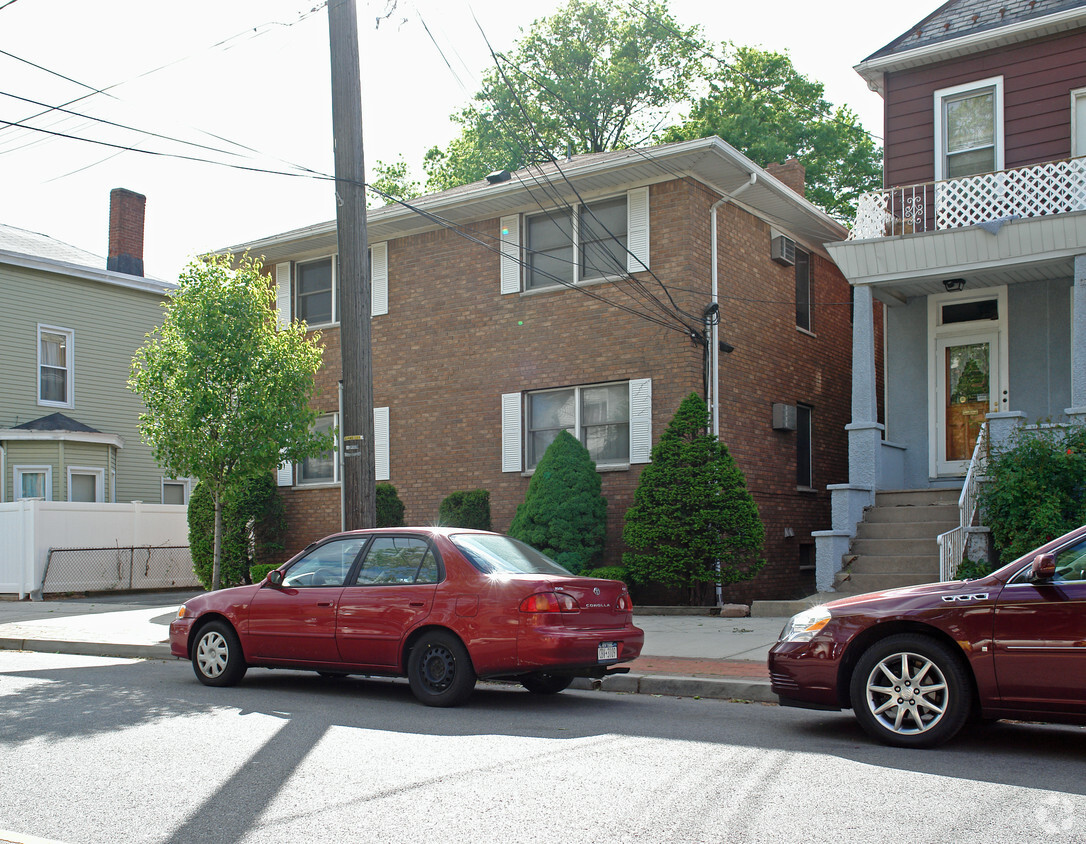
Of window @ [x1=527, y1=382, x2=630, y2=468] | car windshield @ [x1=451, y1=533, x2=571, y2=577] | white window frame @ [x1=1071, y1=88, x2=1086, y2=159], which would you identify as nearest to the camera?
car windshield @ [x1=451, y1=533, x2=571, y2=577]

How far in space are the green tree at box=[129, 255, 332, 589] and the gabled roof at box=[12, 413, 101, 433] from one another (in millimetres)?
10375

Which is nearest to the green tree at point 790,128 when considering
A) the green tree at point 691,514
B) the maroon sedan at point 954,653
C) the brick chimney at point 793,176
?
the brick chimney at point 793,176

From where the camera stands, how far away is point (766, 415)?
Answer: 18.0m

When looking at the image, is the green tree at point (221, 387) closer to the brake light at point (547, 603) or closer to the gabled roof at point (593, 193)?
the gabled roof at point (593, 193)

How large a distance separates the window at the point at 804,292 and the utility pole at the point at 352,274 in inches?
406

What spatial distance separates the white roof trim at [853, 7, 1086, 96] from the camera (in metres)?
15.4

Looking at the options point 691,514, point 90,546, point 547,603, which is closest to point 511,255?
point 691,514

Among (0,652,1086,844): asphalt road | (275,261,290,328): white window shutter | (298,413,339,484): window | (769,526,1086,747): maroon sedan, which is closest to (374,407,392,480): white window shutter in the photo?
(298,413,339,484): window

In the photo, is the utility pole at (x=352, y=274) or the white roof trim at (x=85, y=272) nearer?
the utility pole at (x=352, y=274)

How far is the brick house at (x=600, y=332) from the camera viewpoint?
16.5 metres

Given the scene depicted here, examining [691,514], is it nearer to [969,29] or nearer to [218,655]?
[218,655]

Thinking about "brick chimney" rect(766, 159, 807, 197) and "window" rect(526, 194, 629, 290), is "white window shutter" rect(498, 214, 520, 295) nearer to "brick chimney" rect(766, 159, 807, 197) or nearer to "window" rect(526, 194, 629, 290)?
"window" rect(526, 194, 629, 290)

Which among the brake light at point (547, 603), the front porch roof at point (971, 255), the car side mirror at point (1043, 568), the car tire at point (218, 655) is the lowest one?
the car tire at point (218, 655)

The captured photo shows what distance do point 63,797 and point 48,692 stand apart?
4201 mm
